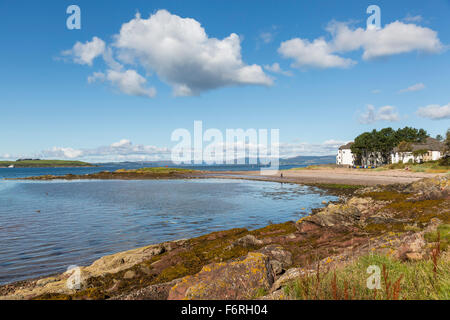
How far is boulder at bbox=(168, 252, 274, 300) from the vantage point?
539 cm

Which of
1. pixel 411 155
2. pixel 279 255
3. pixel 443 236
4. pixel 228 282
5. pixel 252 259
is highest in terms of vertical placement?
pixel 411 155

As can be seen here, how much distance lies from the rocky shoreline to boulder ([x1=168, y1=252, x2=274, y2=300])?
0.02 meters

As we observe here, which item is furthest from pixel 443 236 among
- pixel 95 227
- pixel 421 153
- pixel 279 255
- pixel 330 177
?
pixel 421 153

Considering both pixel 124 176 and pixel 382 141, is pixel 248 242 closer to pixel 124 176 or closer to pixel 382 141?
pixel 124 176

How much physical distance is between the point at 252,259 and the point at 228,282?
981mm

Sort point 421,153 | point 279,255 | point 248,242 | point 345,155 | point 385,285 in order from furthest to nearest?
point 345,155 → point 421,153 → point 248,242 → point 279,255 → point 385,285

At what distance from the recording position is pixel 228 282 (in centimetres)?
562

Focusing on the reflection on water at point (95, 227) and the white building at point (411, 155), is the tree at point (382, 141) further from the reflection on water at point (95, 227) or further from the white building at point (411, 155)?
the reflection on water at point (95, 227)

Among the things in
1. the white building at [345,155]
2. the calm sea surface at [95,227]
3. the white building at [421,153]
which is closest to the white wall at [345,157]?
the white building at [345,155]

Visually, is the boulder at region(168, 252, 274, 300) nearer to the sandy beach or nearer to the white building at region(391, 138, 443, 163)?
the sandy beach

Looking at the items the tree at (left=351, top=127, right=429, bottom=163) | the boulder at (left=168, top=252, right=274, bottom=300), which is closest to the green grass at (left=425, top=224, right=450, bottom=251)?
the boulder at (left=168, top=252, right=274, bottom=300)
